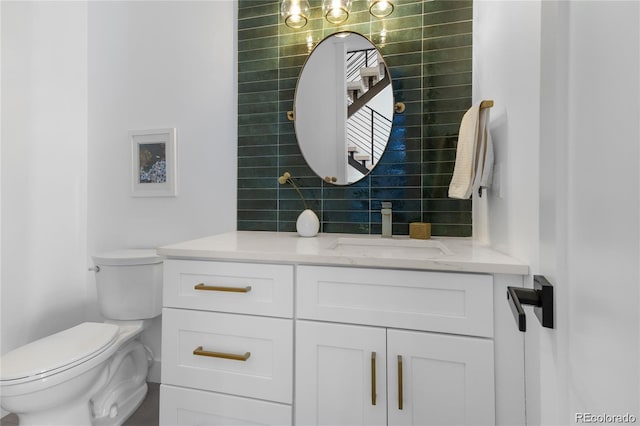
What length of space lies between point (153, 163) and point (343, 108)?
47.3 inches

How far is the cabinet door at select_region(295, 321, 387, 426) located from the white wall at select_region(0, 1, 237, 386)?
3.29 ft

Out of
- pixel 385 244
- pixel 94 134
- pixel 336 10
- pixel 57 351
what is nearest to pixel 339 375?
pixel 385 244

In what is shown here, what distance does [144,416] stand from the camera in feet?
5.63

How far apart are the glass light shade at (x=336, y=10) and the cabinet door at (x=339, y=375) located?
145 cm

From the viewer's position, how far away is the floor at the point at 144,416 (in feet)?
5.44

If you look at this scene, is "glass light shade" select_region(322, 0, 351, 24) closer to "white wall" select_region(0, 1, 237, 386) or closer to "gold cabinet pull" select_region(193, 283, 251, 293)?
"white wall" select_region(0, 1, 237, 386)

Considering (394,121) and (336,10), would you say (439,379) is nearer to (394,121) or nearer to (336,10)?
(394,121)

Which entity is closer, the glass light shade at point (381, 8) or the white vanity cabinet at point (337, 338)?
the white vanity cabinet at point (337, 338)

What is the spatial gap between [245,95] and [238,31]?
0.36m

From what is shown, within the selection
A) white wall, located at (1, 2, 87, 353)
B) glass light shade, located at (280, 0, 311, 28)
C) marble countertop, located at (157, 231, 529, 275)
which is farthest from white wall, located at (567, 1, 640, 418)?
white wall, located at (1, 2, 87, 353)

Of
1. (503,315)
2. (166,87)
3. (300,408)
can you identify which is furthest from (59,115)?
(503,315)

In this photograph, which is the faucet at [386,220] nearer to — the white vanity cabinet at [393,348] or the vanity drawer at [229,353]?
the white vanity cabinet at [393,348]

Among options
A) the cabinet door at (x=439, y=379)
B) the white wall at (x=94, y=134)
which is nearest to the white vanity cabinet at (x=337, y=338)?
the cabinet door at (x=439, y=379)

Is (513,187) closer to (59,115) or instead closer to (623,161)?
(623,161)
